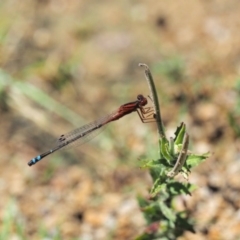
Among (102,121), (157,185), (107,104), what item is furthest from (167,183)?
(107,104)

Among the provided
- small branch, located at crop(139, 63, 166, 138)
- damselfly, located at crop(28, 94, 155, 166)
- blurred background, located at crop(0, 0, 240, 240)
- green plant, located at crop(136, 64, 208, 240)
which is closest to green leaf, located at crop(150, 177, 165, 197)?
green plant, located at crop(136, 64, 208, 240)

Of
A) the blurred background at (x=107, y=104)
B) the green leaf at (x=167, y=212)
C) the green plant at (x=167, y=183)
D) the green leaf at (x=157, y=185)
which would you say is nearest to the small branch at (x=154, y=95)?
the green plant at (x=167, y=183)

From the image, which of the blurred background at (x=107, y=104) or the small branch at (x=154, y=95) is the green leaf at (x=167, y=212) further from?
the blurred background at (x=107, y=104)

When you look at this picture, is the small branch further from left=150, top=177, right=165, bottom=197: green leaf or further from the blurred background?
the blurred background

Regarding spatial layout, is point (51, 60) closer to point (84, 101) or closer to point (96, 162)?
point (84, 101)

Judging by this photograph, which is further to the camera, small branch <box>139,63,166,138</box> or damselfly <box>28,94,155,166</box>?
damselfly <box>28,94,155,166</box>

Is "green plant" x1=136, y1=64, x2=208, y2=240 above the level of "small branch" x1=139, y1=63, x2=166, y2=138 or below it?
below
